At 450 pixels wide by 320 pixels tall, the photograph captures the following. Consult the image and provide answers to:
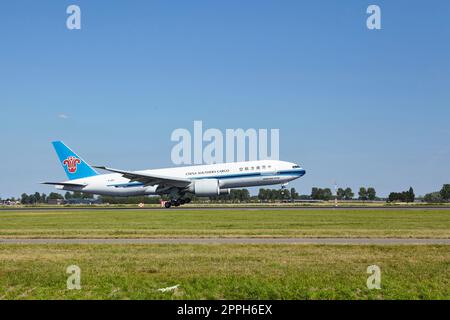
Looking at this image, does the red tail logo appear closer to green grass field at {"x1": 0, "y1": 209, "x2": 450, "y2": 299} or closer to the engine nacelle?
the engine nacelle

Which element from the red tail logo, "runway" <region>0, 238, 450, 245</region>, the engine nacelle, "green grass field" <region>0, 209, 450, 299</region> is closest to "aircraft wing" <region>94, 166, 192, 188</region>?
the engine nacelle

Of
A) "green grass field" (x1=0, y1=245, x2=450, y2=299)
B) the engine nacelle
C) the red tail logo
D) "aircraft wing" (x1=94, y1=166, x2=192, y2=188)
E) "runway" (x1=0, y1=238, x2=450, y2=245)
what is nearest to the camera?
"green grass field" (x1=0, y1=245, x2=450, y2=299)

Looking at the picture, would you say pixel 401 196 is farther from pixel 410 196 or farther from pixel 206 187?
pixel 206 187

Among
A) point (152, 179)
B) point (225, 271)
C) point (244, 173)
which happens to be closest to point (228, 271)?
point (225, 271)

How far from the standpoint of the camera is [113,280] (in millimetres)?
13219

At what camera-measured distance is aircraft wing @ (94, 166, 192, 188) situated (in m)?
56.6

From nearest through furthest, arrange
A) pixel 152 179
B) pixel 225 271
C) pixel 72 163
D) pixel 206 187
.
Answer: pixel 225 271
pixel 152 179
pixel 206 187
pixel 72 163

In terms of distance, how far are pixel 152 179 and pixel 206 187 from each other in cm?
596

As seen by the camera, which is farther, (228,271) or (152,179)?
(152,179)

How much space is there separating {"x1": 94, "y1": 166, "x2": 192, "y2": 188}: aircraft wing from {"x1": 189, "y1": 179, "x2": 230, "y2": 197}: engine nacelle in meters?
1.10

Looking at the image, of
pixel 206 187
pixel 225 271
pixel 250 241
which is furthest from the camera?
pixel 206 187

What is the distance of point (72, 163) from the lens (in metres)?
68.0

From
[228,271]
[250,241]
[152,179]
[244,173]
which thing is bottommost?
[228,271]
